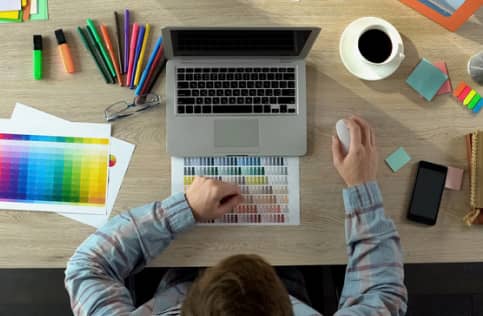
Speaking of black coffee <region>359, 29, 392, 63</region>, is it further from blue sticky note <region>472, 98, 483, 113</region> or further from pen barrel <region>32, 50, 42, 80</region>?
pen barrel <region>32, 50, 42, 80</region>

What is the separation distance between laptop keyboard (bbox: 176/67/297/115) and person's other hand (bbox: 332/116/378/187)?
0.40 feet

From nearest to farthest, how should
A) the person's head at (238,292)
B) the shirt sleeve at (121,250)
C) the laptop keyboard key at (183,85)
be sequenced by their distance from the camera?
the person's head at (238,292)
the shirt sleeve at (121,250)
the laptop keyboard key at (183,85)

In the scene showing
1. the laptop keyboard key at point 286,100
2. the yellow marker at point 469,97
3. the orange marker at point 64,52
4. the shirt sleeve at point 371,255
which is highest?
the orange marker at point 64,52

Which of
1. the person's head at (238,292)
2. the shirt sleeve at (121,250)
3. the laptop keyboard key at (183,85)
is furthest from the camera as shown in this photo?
the laptop keyboard key at (183,85)

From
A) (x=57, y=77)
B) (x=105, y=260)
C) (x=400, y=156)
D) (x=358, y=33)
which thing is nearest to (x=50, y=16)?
(x=57, y=77)

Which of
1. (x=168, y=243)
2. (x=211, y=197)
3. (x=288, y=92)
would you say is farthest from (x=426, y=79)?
(x=168, y=243)

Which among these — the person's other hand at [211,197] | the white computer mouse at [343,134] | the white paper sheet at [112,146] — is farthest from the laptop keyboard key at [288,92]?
the white paper sheet at [112,146]

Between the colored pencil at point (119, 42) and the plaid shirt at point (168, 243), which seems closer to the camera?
the plaid shirt at point (168, 243)

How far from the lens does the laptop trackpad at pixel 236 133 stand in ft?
3.09

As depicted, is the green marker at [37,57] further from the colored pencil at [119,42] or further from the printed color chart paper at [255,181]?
the printed color chart paper at [255,181]

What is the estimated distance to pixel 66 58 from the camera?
951mm

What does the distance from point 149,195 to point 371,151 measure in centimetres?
44

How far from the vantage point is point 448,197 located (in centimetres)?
96

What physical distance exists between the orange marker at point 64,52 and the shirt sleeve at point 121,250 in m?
0.31
